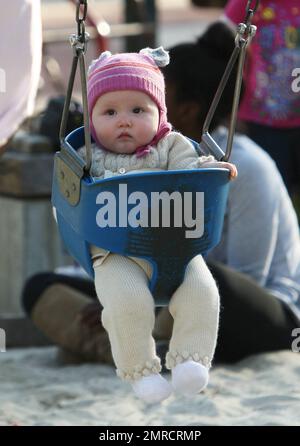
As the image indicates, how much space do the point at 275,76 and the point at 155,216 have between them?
2.77 metres

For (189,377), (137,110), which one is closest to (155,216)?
(137,110)

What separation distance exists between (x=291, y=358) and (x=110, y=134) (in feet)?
6.75

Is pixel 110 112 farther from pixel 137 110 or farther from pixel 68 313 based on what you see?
pixel 68 313

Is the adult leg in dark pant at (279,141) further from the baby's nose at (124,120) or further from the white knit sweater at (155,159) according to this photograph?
the baby's nose at (124,120)

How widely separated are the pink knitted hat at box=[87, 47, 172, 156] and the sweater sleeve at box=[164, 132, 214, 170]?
4 cm

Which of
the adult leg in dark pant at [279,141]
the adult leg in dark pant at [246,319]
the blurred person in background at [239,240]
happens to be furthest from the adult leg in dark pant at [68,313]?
the adult leg in dark pant at [279,141]

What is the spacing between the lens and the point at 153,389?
124 inches

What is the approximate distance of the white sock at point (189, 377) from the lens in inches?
123

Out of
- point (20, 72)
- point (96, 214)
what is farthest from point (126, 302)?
point (20, 72)

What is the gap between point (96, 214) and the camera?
3166 mm

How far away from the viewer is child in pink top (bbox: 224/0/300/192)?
5781 mm

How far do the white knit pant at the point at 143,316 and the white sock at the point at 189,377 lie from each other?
0.03 m

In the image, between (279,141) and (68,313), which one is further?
(279,141)
